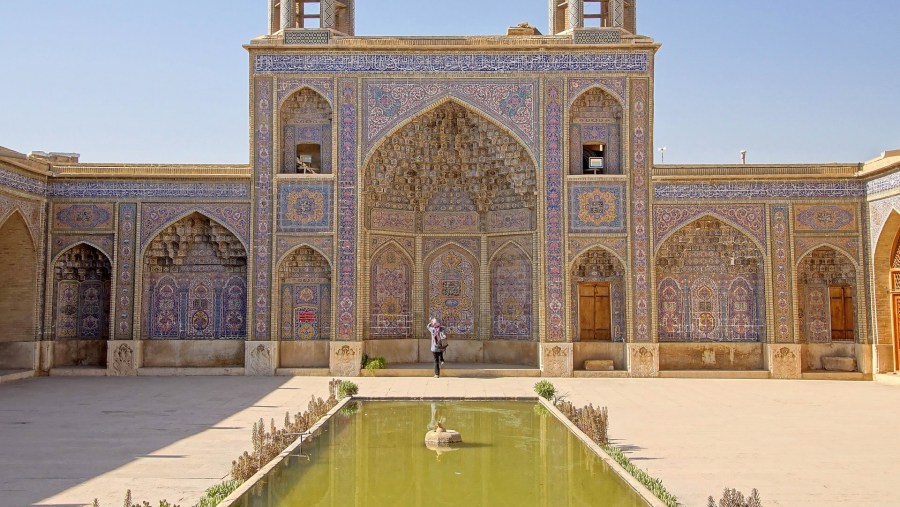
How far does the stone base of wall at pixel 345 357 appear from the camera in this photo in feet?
45.4

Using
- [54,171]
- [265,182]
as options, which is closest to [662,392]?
[265,182]

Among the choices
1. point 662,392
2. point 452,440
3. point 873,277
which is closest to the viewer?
point 452,440

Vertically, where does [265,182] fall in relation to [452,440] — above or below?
above

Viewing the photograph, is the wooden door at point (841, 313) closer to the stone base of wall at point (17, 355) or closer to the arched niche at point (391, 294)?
the arched niche at point (391, 294)

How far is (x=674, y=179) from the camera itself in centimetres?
1384

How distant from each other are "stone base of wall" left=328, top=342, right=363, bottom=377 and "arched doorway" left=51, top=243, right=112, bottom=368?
4172mm

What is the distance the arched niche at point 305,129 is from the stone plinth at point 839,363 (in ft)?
29.9

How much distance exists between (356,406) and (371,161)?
17.9 feet

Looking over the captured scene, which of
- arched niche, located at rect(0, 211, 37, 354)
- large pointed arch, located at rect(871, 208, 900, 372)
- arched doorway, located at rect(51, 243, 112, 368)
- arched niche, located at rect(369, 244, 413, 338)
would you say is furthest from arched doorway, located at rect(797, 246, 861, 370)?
arched niche, located at rect(0, 211, 37, 354)

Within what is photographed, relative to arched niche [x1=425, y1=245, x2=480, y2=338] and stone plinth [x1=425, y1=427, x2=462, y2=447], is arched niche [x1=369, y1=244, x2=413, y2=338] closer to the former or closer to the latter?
arched niche [x1=425, y1=245, x2=480, y2=338]

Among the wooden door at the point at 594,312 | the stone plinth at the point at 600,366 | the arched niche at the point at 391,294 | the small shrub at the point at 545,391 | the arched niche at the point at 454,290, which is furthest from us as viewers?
the arched niche at the point at 454,290

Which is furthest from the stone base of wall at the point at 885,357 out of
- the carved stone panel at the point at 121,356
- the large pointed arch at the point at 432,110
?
the carved stone panel at the point at 121,356

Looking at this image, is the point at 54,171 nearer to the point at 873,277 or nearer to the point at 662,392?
the point at 662,392

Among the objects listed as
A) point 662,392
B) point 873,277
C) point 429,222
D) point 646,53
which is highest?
point 646,53
